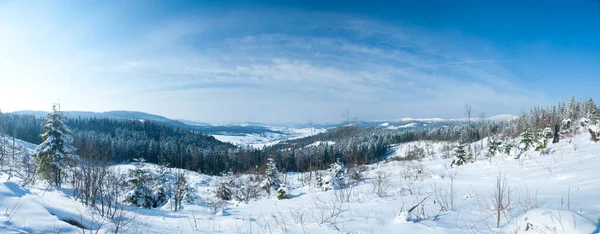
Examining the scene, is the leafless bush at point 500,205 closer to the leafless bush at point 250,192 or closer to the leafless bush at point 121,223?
the leafless bush at point 121,223

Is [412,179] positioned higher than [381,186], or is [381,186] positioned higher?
[381,186]

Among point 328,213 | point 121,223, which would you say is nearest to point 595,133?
point 328,213

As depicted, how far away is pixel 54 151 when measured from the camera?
17.0 m

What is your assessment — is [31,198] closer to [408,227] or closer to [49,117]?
[408,227]

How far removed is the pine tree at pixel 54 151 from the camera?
16.5 meters

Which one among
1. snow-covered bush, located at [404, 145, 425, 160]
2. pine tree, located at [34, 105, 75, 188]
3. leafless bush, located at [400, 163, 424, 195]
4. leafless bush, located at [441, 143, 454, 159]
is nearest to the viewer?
leafless bush, located at [400, 163, 424, 195]

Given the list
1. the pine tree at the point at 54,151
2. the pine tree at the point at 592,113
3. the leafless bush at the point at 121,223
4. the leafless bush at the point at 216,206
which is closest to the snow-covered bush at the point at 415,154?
the pine tree at the point at 592,113

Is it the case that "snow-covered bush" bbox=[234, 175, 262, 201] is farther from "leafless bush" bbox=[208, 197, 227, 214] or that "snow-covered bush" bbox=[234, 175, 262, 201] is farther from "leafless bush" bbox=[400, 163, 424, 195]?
"leafless bush" bbox=[400, 163, 424, 195]

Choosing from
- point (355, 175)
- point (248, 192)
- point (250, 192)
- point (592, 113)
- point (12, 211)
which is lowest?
point (250, 192)

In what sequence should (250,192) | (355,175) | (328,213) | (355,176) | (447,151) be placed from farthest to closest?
(447,151) → (250,192) → (355,175) → (355,176) → (328,213)

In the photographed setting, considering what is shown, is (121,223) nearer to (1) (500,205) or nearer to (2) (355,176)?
(1) (500,205)

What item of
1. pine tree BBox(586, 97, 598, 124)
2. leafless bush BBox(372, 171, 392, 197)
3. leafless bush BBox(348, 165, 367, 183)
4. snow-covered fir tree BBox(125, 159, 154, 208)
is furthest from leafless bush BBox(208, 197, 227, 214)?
pine tree BBox(586, 97, 598, 124)

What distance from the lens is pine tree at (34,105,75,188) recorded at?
16.5 m

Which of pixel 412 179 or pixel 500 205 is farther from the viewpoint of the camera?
pixel 412 179
